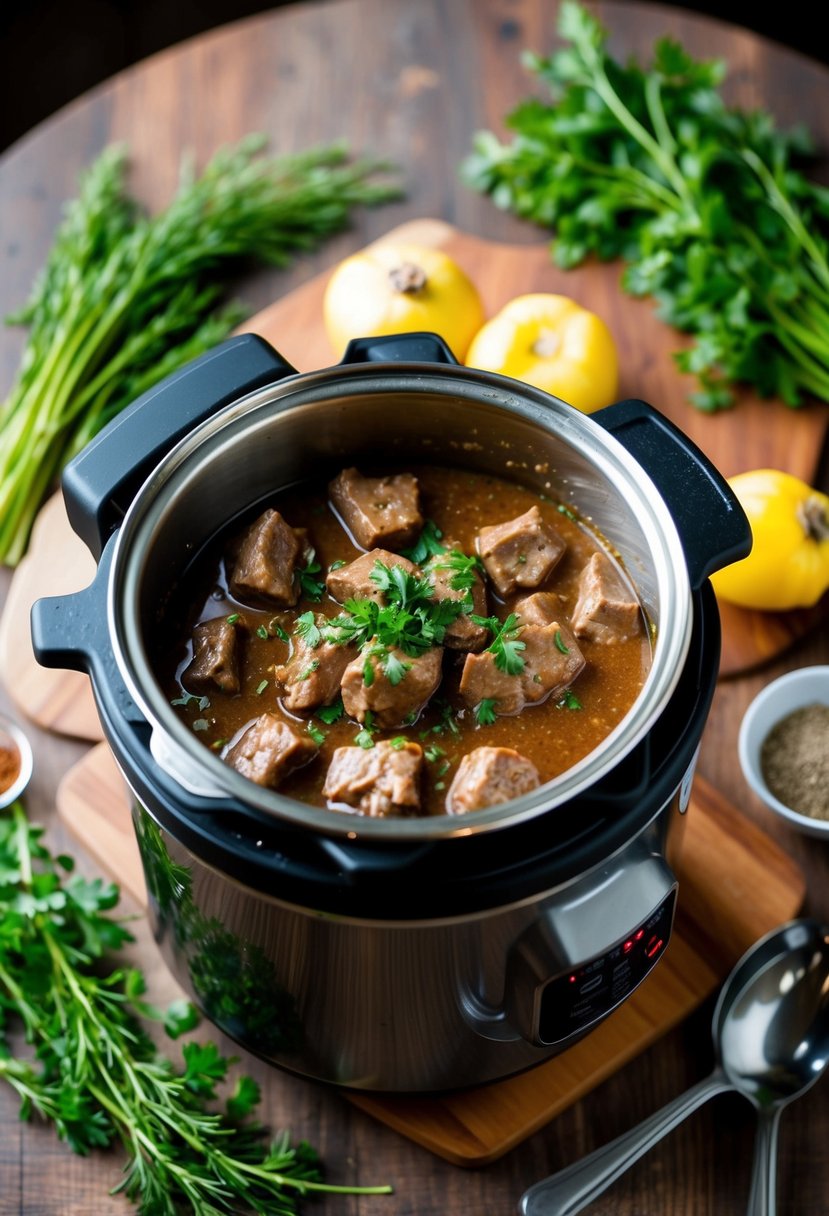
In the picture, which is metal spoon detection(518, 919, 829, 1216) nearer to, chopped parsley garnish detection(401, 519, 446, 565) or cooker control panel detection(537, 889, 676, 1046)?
cooker control panel detection(537, 889, 676, 1046)

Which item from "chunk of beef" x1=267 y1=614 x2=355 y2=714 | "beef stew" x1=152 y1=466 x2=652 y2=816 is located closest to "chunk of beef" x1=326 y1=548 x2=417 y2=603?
"beef stew" x1=152 y1=466 x2=652 y2=816

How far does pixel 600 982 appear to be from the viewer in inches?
81.7

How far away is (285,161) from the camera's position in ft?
11.9

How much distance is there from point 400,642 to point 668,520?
487 millimetres

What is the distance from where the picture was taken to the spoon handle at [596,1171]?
2.32 metres

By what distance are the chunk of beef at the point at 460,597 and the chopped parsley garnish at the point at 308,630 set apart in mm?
222

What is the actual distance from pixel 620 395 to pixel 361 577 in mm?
1284

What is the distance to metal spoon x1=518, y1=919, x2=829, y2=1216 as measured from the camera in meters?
2.35

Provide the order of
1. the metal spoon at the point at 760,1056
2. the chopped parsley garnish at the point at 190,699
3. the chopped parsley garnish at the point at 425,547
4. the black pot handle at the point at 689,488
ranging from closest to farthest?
the black pot handle at the point at 689,488
the chopped parsley garnish at the point at 190,699
the metal spoon at the point at 760,1056
the chopped parsley garnish at the point at 425,547

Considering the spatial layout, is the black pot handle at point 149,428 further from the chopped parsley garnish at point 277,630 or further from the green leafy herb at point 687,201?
the green leafy herb at point 687,201

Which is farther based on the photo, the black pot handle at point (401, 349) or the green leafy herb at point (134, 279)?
the green leafy herb at point (134, 279)

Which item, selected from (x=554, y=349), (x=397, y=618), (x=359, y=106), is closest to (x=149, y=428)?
(x=397, y=618)

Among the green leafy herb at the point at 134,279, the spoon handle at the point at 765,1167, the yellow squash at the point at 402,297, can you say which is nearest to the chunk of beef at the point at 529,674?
the spoon handle at the point at 765,1167

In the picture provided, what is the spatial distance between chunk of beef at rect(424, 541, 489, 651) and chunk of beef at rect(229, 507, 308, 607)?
0.25 meters
